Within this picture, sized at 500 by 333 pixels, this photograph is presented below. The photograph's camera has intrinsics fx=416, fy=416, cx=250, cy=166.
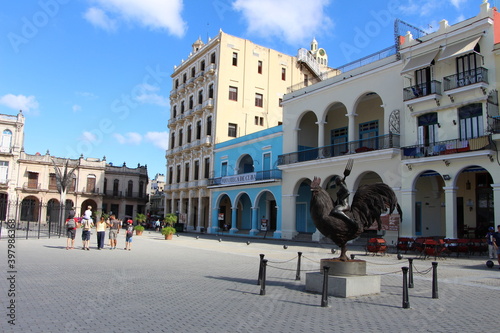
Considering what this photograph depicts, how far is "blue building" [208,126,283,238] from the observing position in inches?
1228

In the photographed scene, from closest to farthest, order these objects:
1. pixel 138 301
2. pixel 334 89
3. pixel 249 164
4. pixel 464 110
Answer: pixel 138 301 < pixel 464 110 < pixel 334 89 < pixel 249 164

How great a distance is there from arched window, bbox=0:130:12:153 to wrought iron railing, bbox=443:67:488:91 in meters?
49.3

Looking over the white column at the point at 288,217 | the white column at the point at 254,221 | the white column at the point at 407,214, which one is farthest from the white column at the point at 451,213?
the white column at the point at 254,221

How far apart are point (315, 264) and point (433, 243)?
5078 mm

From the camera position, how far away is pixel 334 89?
26.3 metres

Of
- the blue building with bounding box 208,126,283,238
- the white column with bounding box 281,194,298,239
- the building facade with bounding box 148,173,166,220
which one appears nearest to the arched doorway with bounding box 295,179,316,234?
the blue building with bounding box 208,126,283,238

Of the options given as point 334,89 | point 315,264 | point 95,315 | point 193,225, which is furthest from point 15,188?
point 95,315

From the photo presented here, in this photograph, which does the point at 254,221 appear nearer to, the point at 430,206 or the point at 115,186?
the point at 430,206

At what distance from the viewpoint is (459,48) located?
1902cm

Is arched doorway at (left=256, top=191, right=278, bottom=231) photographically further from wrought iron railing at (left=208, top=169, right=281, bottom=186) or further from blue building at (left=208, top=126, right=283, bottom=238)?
wrought iron railing at (left=208, top=169, right=281, bottom=186)

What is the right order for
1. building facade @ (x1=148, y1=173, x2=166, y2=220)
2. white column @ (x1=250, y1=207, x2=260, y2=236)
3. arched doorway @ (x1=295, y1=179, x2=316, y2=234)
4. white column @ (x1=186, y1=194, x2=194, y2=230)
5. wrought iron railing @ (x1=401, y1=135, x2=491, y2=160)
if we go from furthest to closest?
building facade @ (x1=148, y1=173, x2=166, y2=220) < white column @ (x1=186, y1=194, x2=194, y2=230) < white column @ (x1=250, y1=207, x2=260, y2=236) < arched doorway @ (x1=295, y1=179, x2=316, y2=234) < wrought iron railing @ (x1=401, y1=135, x2=491, y2=160)

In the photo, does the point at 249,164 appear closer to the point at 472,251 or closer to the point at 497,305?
the point at 472,251

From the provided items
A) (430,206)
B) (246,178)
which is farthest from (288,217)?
(430,206)

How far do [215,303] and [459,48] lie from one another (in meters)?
17.1
